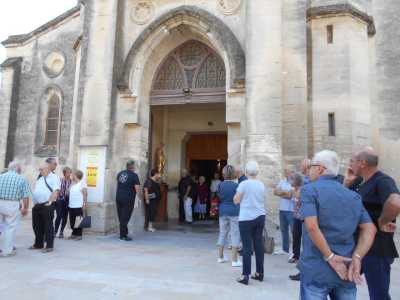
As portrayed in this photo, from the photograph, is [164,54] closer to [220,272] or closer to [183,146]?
[183,146]

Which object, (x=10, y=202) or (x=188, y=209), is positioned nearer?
(x=10, y=202)

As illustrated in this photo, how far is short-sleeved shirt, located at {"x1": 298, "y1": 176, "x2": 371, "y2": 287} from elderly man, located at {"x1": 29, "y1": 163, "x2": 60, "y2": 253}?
5523 mm

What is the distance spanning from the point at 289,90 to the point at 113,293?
19.4ft

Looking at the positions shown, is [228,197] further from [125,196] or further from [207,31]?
[207,31]

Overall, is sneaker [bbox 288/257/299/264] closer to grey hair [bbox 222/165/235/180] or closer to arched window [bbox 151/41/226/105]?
grey hair [bbox 222/165/235/180]

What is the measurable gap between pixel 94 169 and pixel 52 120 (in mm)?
5364

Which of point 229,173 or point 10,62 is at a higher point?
point 10,62

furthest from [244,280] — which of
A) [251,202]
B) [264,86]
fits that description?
[264,86]

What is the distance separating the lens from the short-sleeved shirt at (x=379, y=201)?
10.5 ft

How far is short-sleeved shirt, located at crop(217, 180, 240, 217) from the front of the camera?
589 cm

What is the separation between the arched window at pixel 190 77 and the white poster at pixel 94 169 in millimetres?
2107

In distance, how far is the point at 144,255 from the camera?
22.2 feet

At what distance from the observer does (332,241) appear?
263 cm

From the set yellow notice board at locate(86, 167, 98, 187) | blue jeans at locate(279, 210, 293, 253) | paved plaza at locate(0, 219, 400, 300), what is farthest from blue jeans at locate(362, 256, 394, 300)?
yellow notice board at locate(86, 167, 98, 187)
